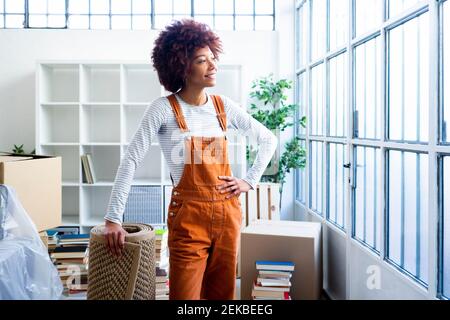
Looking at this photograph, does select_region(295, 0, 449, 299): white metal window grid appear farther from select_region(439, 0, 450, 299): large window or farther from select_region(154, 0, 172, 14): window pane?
select_region(154, 0, 172, 14): window pane

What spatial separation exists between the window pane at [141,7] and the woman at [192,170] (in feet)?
12.6

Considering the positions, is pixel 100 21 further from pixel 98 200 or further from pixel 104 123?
pixel 98 200

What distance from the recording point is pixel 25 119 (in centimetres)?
518

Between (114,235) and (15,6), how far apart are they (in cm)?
453

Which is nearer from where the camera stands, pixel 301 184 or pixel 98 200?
pixel 301 184

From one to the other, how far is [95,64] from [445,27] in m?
3.44

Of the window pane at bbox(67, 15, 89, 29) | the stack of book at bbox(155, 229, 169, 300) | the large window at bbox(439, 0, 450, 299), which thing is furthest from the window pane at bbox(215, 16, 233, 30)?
the large window at bbox(439, 0, 450, 299)

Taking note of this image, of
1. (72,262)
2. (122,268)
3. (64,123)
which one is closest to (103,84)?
(64,123)

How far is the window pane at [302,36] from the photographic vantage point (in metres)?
4.76

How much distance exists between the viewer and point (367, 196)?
3100mm

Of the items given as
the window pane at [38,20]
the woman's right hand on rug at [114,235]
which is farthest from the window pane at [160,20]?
the woman's right hand on rug at [114,235]

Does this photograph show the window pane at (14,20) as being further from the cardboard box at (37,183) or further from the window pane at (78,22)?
the cardboard box at (37,183)

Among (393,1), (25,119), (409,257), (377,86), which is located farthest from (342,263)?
(25,119)

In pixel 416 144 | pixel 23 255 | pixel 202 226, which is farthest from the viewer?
pixel 416 144
